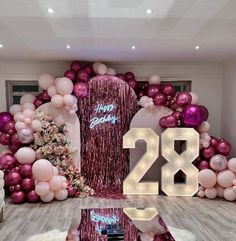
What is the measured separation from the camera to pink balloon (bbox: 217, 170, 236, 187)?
501cm

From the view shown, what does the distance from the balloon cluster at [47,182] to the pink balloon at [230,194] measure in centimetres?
266

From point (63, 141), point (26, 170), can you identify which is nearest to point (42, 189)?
point (26, 170)

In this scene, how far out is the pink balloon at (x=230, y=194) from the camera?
4984mm

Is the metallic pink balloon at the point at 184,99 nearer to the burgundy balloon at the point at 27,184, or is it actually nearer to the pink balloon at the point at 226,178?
the pink balloon at the point at 226,178

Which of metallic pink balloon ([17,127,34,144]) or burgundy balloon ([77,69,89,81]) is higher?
burgundy balloon ([77,69,89,81])

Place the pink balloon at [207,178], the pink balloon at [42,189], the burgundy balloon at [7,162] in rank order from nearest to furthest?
the pink balloon at [42,189] → the burgundy balloon at [7,162] → the pink balloon at [207,178]

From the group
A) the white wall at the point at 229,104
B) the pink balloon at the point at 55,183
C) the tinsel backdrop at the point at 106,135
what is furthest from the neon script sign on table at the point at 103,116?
the white wall at the point at 229,104

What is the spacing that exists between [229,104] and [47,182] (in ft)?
12.1

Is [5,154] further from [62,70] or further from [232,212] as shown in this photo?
[232,212]

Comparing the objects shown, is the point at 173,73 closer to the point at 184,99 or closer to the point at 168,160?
the point at 184,99

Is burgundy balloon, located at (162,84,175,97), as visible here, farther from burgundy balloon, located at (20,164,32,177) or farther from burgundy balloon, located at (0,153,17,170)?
burgundy balloon, located at (0,153,17,170)

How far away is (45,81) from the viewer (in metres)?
5.54

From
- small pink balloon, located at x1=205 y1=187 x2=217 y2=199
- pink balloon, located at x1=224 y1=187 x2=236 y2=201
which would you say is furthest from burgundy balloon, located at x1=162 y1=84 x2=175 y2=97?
pink balloon, located at x1=224 y1=187 x2=236 y2=201

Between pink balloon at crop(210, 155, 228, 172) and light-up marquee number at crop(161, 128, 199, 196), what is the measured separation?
30 centimetres
